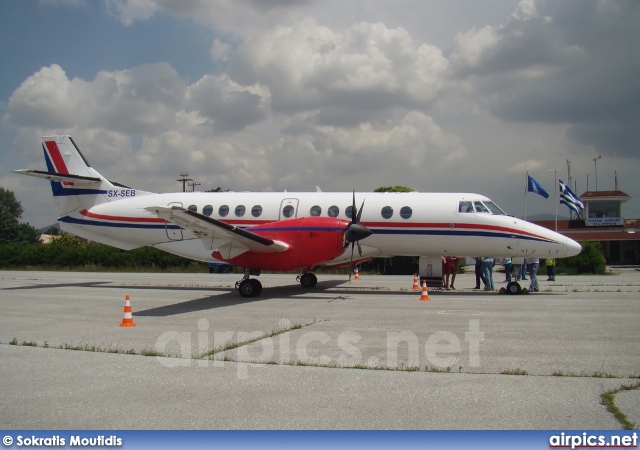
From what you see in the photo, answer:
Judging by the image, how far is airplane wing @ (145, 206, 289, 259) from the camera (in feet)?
50.2

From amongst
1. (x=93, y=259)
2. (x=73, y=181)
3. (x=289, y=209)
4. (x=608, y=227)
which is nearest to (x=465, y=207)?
(x=289, y=209)

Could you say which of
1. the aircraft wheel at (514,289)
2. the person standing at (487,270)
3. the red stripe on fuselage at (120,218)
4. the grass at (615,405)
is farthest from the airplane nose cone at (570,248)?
the red stripe on fuselage at (120,218)

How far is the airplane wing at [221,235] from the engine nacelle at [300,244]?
26 cm

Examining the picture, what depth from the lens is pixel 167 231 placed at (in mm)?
20609

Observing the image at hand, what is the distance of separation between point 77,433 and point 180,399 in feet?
4.14

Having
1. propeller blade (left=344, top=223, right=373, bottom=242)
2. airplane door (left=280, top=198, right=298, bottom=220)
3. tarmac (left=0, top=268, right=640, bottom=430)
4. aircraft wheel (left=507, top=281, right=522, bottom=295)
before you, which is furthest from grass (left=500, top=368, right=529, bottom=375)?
airplane door (left=280, top=198, right=298, bottom=220)

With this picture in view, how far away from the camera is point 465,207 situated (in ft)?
62.1

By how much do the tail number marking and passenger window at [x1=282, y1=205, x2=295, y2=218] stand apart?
6.71 meters

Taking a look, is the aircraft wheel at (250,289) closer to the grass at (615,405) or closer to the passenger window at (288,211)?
the passenger window at (288,211)

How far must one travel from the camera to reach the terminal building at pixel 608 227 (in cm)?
5619

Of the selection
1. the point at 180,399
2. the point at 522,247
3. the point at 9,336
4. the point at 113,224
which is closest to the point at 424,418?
the point at 180,399

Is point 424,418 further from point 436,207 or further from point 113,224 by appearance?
point 113,224

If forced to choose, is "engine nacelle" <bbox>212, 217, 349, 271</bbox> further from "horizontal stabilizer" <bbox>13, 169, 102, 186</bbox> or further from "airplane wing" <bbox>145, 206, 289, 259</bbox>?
"horizontal stabilizer" <bbox>13, 169, 102, 186</bbox>

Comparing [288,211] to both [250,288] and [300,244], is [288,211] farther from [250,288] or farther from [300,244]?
[250,288]
